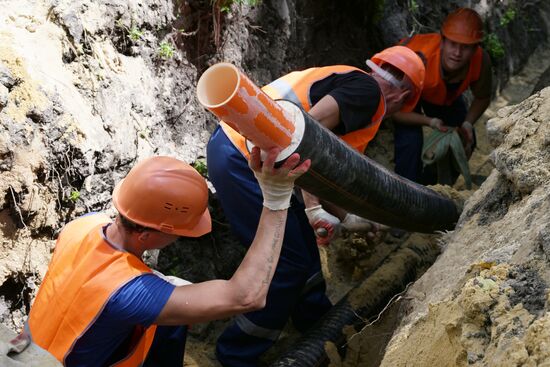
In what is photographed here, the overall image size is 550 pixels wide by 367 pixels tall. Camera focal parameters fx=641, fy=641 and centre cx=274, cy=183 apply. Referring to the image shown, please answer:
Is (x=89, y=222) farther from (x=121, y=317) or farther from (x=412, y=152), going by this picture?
(x=412, y=152)

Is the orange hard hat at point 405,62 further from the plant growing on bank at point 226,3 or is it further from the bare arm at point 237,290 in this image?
the bare arm at point 237,290

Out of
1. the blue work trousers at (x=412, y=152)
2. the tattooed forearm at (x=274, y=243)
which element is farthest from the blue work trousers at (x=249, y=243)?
the blue work trousers at (x=412, y=152)

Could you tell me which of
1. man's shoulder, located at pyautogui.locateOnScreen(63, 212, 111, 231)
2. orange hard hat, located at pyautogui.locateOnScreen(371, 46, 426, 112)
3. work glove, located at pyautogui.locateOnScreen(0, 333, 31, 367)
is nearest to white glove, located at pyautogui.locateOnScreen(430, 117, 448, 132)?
orange hard hat, located at pyautogui.locateOnScreen(371, 46, 426, 112)

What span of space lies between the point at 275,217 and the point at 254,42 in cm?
285

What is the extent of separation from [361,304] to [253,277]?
174cm

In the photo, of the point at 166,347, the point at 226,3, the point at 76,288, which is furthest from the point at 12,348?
the point at 226,3

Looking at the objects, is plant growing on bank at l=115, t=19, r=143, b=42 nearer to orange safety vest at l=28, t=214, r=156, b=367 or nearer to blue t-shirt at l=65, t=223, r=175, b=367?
orange safety vest at l=28, t=214, r=156, b=367

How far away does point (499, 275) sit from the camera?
200 centimetres

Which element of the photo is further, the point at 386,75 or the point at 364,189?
the point at 386,75

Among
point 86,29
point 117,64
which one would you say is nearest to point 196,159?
point 117,64

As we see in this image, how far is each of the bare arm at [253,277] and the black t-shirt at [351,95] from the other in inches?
43.4

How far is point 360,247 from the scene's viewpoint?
15.8 feet

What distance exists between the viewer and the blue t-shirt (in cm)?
245

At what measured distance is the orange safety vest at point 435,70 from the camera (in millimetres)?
5348
